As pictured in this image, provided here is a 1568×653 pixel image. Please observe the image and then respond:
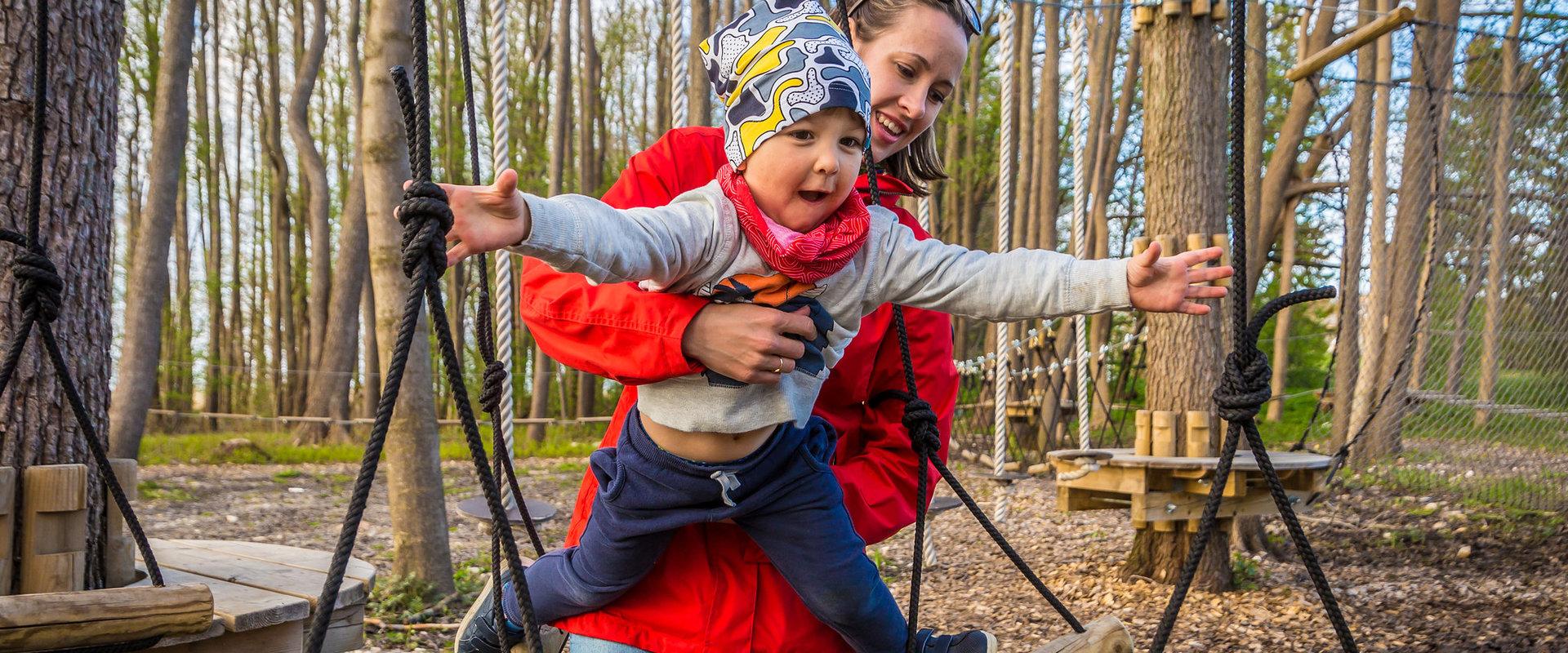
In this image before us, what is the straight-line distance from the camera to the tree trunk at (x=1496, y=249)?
20.2ft

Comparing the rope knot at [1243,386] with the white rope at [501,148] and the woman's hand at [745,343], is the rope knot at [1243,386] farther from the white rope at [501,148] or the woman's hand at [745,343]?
the white rope at [501,148]

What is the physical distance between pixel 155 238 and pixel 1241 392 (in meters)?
7.79

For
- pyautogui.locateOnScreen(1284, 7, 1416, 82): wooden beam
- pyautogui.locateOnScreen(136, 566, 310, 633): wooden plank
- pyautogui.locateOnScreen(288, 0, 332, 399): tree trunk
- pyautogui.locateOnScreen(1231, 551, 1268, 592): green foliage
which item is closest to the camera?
pyautogui.locateOnScreen(136, 566, 310, 633): wooden plank

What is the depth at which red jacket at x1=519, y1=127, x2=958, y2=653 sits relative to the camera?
1.29 metres

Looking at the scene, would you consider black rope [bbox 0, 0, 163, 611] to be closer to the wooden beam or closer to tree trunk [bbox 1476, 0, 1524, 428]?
the wooden beam

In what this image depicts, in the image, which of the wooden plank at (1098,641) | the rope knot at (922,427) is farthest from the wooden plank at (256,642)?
the wooden plank at (1098,641)

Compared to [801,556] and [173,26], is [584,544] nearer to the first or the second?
[801,556]

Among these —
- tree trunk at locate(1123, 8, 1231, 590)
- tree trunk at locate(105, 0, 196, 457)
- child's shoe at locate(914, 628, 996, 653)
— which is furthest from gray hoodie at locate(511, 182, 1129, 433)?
tree trunk at locate(105, 0, 196, 457)

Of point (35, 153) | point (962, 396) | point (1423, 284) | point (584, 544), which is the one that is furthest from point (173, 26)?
point (962, 396)

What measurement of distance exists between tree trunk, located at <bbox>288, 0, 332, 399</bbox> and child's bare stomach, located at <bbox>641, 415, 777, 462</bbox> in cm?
1073

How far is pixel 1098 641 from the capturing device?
1.68 metres

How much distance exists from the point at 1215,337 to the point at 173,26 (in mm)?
6847

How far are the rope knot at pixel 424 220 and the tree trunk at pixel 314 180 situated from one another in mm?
10876

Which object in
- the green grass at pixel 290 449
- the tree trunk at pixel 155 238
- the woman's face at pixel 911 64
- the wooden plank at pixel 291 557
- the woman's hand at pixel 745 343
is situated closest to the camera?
the woman's hand at pixel 745 343
